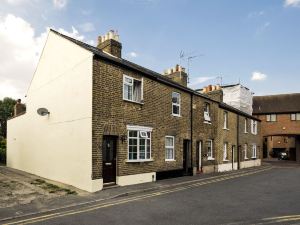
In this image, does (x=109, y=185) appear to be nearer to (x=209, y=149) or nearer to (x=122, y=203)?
(x=122, y=203)

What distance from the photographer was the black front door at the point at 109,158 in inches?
598

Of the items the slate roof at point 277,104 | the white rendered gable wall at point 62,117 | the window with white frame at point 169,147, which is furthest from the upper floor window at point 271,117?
the white rendered gable wall at point 62,117

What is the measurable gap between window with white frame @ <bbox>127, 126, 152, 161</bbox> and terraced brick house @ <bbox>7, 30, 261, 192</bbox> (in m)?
0.05

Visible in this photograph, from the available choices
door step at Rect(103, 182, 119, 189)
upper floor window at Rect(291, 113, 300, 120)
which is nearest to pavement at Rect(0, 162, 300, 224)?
door step at Rect(103, 182, 119, 189)

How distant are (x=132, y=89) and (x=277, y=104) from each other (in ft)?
136

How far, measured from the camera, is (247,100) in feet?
152

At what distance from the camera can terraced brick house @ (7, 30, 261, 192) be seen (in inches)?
584

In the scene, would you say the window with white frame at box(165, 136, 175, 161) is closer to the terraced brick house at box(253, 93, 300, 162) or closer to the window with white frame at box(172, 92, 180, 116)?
the window with white frame at box(172, 92, 180, 116)

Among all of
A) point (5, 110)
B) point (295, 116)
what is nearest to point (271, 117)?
point (295, 116)

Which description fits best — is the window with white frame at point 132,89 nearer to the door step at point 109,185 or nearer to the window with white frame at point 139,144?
the window with white frame at point 139,144

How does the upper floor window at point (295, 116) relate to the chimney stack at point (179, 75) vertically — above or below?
below

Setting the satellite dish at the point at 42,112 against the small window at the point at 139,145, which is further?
the satellite dish at the point at 42,112

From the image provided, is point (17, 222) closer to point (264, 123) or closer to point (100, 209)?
point (100, 209)

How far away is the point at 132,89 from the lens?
17.2 m
